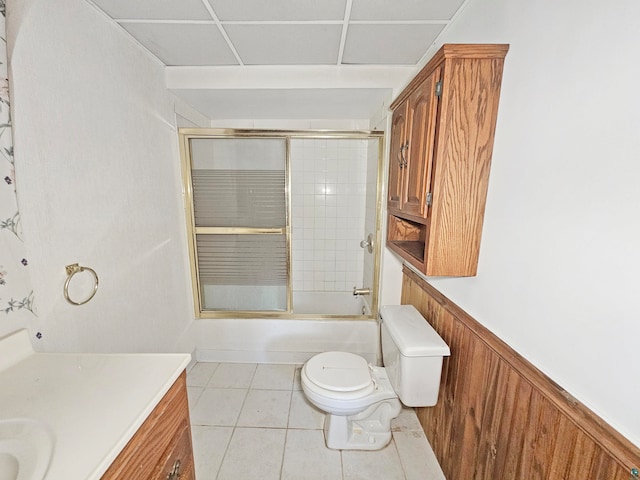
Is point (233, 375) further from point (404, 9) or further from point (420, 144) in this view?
point (404, 9)

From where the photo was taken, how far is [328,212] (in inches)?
106

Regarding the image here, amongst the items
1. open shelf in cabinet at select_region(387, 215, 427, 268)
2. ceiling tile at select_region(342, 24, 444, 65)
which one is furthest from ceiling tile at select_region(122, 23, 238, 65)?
open shelf in cabinet at select_region(387, 215, 427, 268)

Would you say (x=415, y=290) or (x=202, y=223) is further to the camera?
(x=202, y=223)

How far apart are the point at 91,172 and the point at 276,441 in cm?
163

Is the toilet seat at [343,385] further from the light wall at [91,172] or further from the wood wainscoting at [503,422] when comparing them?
the light wall at [91,172]

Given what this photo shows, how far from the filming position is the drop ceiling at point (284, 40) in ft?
3.77

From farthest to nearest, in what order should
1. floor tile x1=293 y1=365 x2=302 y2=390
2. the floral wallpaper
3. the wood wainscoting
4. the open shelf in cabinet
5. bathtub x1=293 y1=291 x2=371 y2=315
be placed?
bathtub x1=293 y1=291 x2=371 y2=315 < floor tile x1=293 y1=365 x2=302 y2=390 < the open shelf in cabinet < the floral wallpaper < the wood wainscoting

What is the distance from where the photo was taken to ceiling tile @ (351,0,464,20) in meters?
1.12

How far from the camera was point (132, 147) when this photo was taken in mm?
1381

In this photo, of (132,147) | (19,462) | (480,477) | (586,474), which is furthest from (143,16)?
(480,477)

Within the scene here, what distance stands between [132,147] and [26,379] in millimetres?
1101

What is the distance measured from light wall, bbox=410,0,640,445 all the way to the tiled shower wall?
1688 mm

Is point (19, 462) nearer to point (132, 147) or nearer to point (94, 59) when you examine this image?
point (132, 147)

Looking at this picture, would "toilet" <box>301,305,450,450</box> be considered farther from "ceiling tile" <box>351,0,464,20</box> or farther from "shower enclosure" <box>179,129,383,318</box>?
"ceiling tile" <box>351,0,464,20</box>
